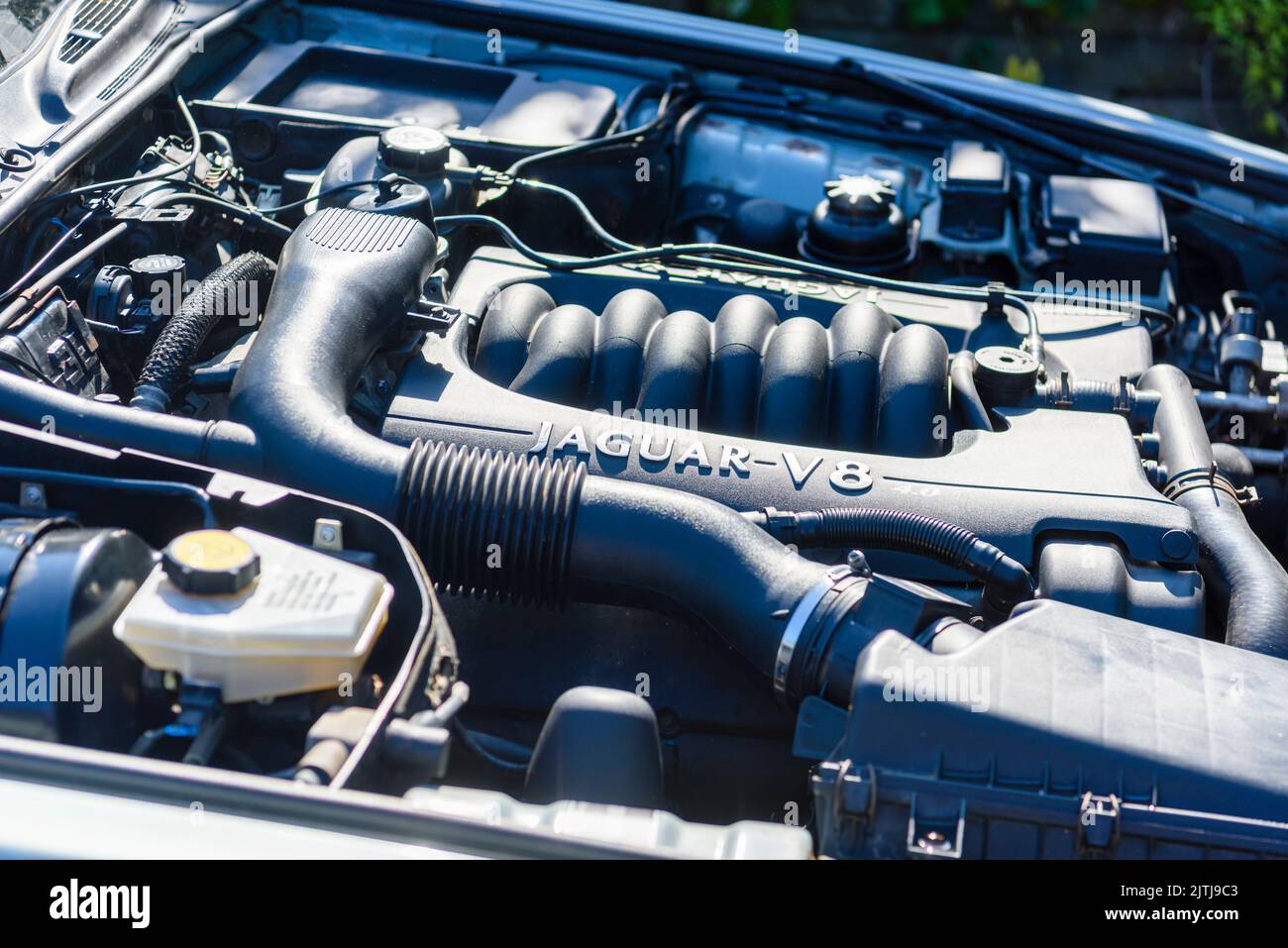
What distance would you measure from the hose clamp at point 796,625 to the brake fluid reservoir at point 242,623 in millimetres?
515

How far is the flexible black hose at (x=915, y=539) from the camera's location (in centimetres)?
188

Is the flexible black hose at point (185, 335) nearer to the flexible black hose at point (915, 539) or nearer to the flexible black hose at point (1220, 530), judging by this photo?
the flexible black hose at point (915, 539)

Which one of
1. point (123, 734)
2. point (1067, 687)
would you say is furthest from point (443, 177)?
point (1067, 687)

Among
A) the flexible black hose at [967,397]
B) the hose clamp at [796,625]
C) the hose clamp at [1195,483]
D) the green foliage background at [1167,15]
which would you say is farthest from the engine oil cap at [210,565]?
the green foliage background at [1167,15]

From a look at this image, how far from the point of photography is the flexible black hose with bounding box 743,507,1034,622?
188cm

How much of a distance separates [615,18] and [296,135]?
3.33 ft

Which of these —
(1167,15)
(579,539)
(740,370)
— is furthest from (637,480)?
(1167,15)

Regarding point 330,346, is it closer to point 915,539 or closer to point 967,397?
point 915,539

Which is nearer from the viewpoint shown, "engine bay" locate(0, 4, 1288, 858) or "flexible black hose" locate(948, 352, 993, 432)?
"engine bay" locate(0, 4, 1288, 858)

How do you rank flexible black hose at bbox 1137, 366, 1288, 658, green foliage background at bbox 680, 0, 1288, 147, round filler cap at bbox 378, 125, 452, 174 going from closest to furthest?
flexible black hose at bbox 1137, 366, 1288, 658 → round filler cap at bbox 378, 125, 452, 174 → green foliage background at bbox 680, 0, 1288, 147

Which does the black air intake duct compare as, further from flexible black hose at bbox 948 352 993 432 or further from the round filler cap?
flexible black hose at bbox 948 352 993 432

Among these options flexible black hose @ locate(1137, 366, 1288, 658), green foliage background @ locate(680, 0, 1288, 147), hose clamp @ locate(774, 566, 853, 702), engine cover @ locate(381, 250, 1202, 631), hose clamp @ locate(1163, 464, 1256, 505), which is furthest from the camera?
green foliage background @ locate(680, 0, 1288, 147)

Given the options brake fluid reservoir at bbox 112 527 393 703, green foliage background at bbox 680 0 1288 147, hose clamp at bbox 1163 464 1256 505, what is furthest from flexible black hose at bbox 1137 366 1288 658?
green foliage background at bbox 680 0 1288 147

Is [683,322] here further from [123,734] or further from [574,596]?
[123,734]
